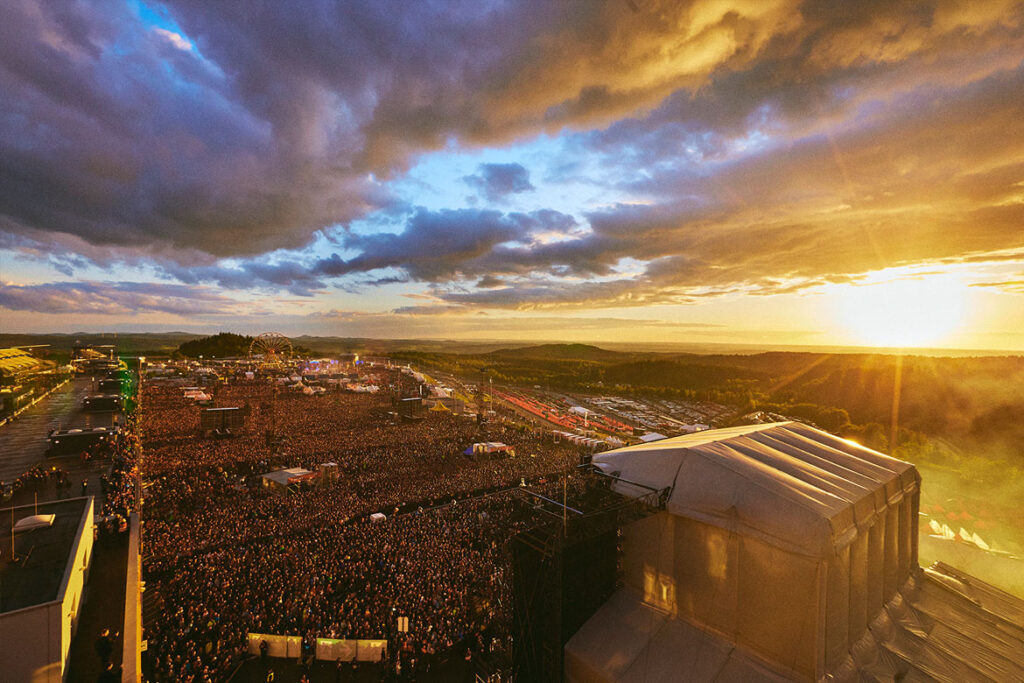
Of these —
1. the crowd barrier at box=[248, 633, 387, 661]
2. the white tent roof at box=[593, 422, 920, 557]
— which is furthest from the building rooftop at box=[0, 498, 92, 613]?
the white tent roof at box=[593, 422, 920, 557]

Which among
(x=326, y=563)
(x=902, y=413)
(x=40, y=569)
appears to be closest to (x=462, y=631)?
(x=326, y=563)

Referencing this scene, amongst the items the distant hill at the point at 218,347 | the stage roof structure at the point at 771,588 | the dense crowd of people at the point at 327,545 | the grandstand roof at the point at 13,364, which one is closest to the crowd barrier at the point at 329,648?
the dense crowd of people at the point at 327,545

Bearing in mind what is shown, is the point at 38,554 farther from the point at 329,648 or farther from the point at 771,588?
the point at 771,588

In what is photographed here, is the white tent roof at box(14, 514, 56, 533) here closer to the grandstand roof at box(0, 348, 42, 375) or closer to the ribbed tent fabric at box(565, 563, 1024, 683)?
the ribbed tent fabric at box(565, 563, 1024, 683)

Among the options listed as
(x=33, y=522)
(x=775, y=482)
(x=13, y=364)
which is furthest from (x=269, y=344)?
(x=775, y=482)

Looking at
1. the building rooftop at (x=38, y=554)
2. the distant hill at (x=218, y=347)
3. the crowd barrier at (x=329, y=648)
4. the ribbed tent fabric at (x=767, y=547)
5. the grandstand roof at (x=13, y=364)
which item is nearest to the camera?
the ribbed tent fabric at (x=767, y=547)

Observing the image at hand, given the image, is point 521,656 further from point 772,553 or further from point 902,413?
point 902,413

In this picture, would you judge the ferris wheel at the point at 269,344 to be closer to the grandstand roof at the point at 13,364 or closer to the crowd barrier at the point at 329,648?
the grandstand roof at the point at 13,364
